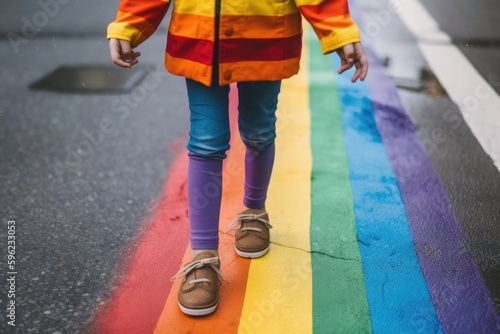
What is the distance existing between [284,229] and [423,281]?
0.70 m

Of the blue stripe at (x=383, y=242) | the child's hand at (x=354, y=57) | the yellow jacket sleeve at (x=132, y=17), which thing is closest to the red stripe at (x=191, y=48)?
the yellow jacket sleeve at (x=132, y=17)

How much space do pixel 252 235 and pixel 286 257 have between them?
0.57 feet

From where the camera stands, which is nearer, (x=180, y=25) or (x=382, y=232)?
(x=180, y=25)

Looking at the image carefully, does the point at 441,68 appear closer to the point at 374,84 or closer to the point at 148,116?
the point at 374,84

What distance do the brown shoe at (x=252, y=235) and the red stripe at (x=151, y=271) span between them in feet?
0.89

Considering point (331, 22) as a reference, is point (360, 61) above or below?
below

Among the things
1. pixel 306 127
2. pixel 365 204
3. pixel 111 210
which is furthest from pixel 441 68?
pixel 111 210

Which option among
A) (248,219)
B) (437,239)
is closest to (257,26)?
(248,219)

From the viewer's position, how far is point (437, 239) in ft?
8.91

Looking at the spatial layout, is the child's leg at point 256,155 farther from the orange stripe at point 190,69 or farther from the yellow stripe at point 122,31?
the yellow stripe at point 122,31

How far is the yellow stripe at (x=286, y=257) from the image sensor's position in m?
2.19

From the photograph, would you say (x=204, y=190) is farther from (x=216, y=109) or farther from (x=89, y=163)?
(x=89, y=163)

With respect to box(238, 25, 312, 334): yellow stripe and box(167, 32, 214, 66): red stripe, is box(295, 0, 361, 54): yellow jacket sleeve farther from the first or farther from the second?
box(238, 25, 312, 334): yellow stripe

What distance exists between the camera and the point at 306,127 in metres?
4.02
